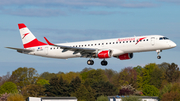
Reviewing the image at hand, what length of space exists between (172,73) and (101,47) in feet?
330

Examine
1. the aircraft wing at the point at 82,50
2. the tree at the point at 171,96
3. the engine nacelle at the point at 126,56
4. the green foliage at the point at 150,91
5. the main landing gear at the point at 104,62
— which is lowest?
the green foliage at the point at 150,91

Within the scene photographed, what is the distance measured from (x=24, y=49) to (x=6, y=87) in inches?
2885

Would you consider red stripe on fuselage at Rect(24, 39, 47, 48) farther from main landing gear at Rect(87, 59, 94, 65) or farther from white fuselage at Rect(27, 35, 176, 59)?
main landing gear at Rect(87, 59, 94, 65)

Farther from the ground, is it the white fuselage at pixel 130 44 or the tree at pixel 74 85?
the white fuselage at pixel 130 44

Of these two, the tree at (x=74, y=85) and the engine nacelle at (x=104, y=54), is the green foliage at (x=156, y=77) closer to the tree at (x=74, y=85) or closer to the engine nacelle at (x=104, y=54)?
the tree at (x=74, y=85)

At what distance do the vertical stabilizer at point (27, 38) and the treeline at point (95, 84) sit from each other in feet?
93.9

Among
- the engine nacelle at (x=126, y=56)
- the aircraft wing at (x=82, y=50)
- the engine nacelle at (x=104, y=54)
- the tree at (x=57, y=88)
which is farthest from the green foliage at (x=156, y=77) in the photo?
the engine nacelle at (x=104, y=54)

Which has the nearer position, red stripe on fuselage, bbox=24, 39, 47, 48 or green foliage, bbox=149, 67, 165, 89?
red stripe on fuselage, bbox=24, 39, 47, 48

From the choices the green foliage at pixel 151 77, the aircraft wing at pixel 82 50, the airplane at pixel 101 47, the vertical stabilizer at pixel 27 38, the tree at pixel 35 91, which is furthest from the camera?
the green foliage at pixel 151 77

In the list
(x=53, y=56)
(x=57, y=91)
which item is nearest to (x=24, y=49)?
(x=53, y=56)

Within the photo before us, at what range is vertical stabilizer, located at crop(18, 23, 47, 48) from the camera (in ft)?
237

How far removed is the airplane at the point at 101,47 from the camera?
197 feet

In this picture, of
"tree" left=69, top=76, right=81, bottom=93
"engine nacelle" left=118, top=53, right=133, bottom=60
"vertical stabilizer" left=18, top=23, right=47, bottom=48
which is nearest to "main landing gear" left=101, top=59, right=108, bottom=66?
"engine nacelle" left=118, top=53, right=133, bottom=60

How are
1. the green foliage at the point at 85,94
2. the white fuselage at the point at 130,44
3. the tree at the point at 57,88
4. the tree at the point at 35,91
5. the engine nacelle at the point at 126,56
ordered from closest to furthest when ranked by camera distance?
the white fuselage at the point at 130,44, the engine nacelle at the point at 126,56, the green foliage at the point at 85,94, the tree at the point at 35,91, the tree at the point at 57,88
